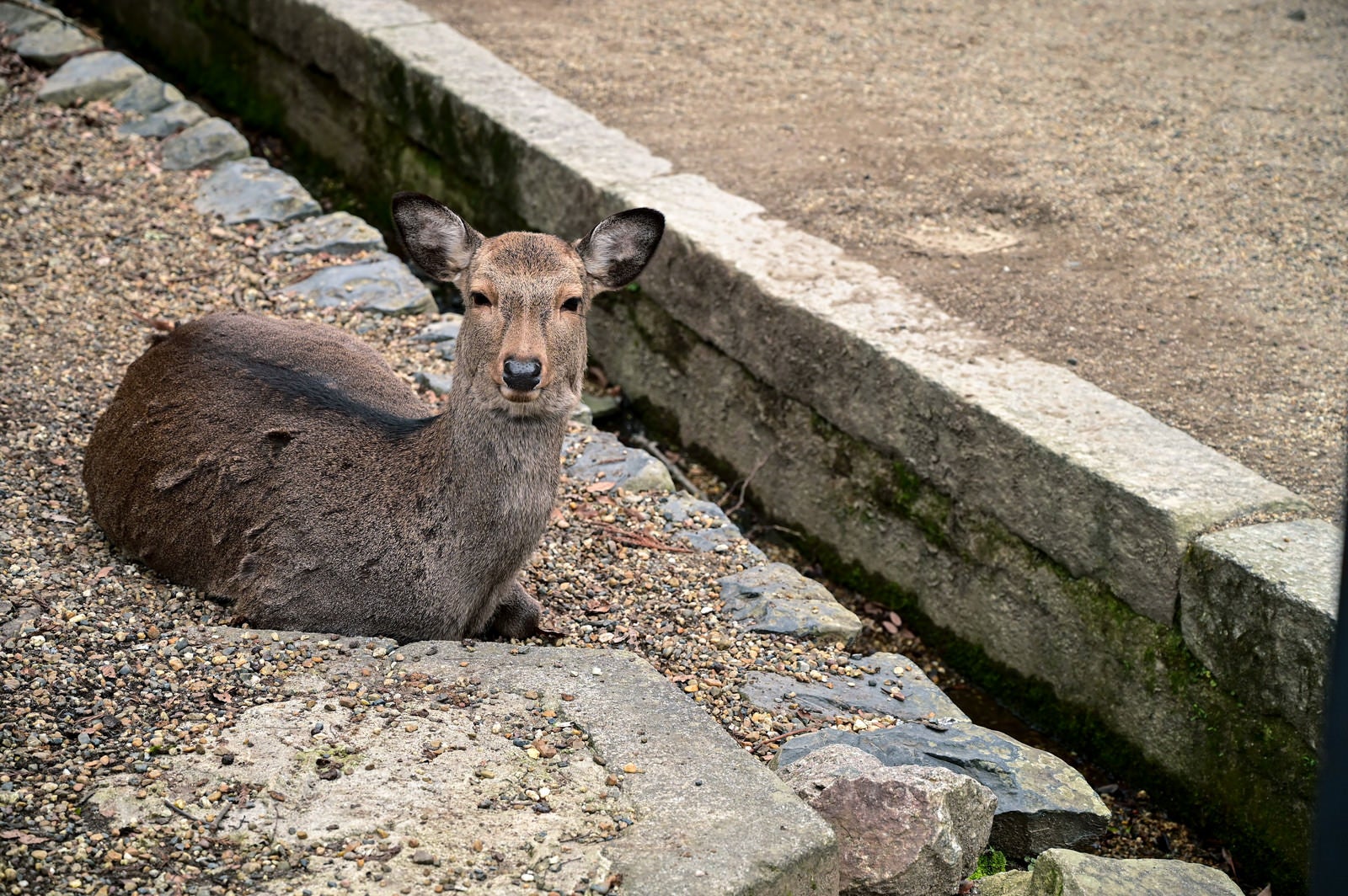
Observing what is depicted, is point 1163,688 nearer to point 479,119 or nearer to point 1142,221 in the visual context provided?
point 1142,221

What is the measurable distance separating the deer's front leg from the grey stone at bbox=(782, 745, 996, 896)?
1.18 metres

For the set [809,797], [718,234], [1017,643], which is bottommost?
[1017,643]

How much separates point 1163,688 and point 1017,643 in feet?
2.14

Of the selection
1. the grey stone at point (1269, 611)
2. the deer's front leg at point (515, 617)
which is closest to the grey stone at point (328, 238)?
the deer's front leg at point (515, 617)

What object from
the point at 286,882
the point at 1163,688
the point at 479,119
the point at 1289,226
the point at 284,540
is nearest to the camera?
the point at 286,882

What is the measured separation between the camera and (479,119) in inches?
303

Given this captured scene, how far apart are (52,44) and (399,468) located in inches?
253

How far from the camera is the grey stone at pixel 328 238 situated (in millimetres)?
7102

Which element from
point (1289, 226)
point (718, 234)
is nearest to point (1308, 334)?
point (1289, 226)

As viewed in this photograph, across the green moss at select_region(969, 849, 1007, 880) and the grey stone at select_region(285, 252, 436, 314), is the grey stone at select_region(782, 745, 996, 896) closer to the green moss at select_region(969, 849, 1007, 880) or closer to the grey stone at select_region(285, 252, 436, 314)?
the green moss at select_region(969, 849, 1007, 880)

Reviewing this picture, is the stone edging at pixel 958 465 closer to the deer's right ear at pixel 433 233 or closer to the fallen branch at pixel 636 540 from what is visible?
the fallen branch at pixel 636 540

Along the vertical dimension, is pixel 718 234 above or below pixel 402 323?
above

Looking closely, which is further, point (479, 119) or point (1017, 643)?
point (479, 119)

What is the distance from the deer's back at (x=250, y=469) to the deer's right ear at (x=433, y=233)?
0.51 m
